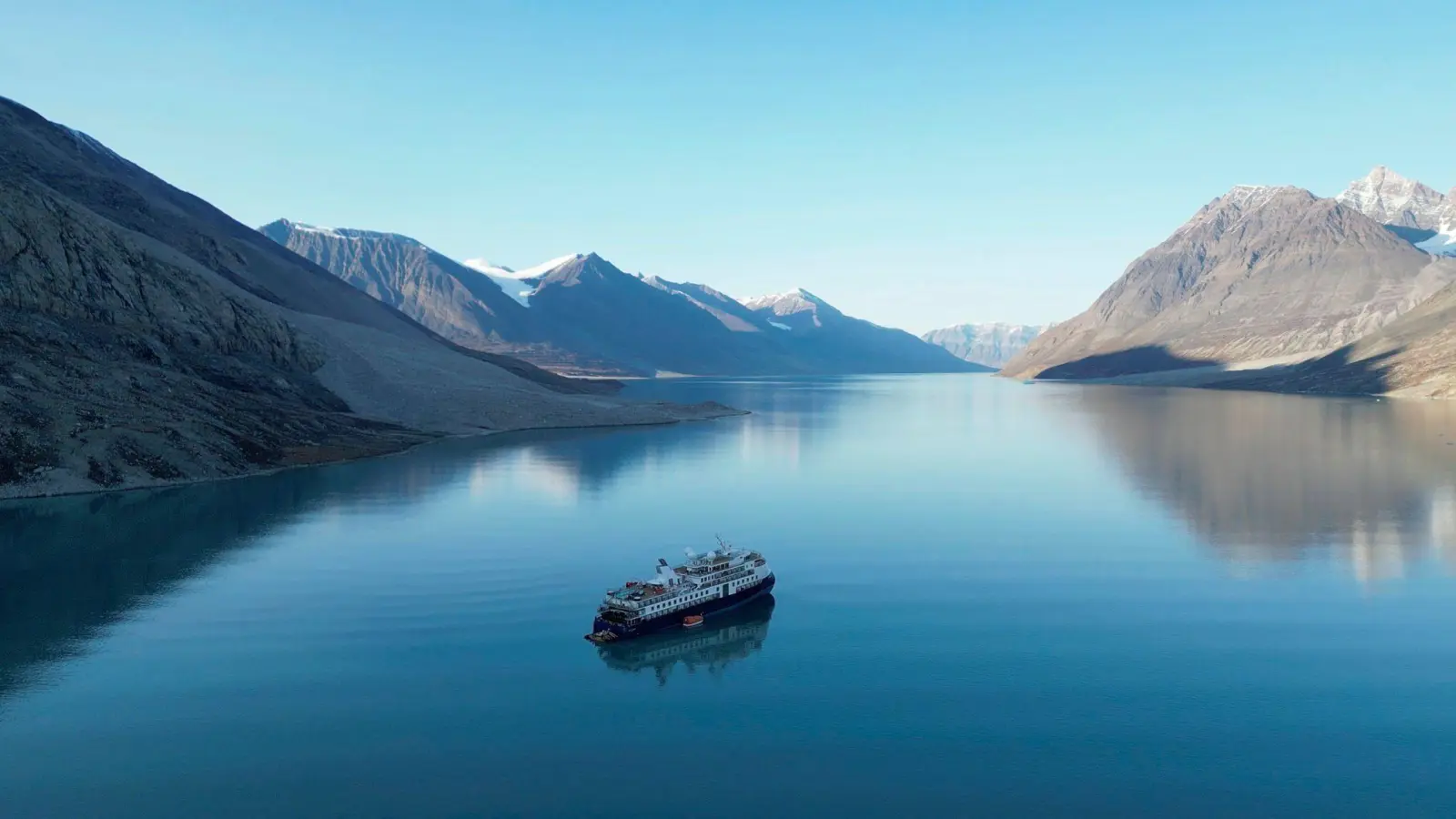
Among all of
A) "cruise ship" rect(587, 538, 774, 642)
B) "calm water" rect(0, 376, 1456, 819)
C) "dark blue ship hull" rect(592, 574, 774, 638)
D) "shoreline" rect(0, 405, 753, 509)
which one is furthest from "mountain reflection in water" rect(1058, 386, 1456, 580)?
"shoreline" rect(0, 405, 753, 509)

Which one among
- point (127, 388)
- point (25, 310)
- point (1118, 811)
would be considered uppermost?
point (25, 310)

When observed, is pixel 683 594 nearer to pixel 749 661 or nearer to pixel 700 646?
pixel 700 646

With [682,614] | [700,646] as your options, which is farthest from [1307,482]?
[700,646]

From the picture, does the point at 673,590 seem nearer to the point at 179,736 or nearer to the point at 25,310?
the point at 179,736

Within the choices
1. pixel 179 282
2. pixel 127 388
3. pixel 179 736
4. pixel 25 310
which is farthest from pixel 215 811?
pixel 179 282

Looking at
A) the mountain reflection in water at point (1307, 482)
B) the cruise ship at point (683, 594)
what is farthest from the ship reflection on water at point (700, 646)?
the mountain reflection in water at point (1307, 482)

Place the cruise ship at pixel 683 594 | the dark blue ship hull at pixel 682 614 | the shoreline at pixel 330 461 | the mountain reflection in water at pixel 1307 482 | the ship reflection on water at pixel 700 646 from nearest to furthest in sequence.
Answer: the ship reflection on water at pixel 700 646 < the dark blue ship hull at pixel 682 614 < the cruise ship at pixel 683 594 < the mountain reflection in water at pixel 1307 482 < the shoreline at pixel 330 461

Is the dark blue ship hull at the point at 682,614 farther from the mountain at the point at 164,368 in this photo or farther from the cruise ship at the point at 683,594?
the mountain at the point at 164,368
